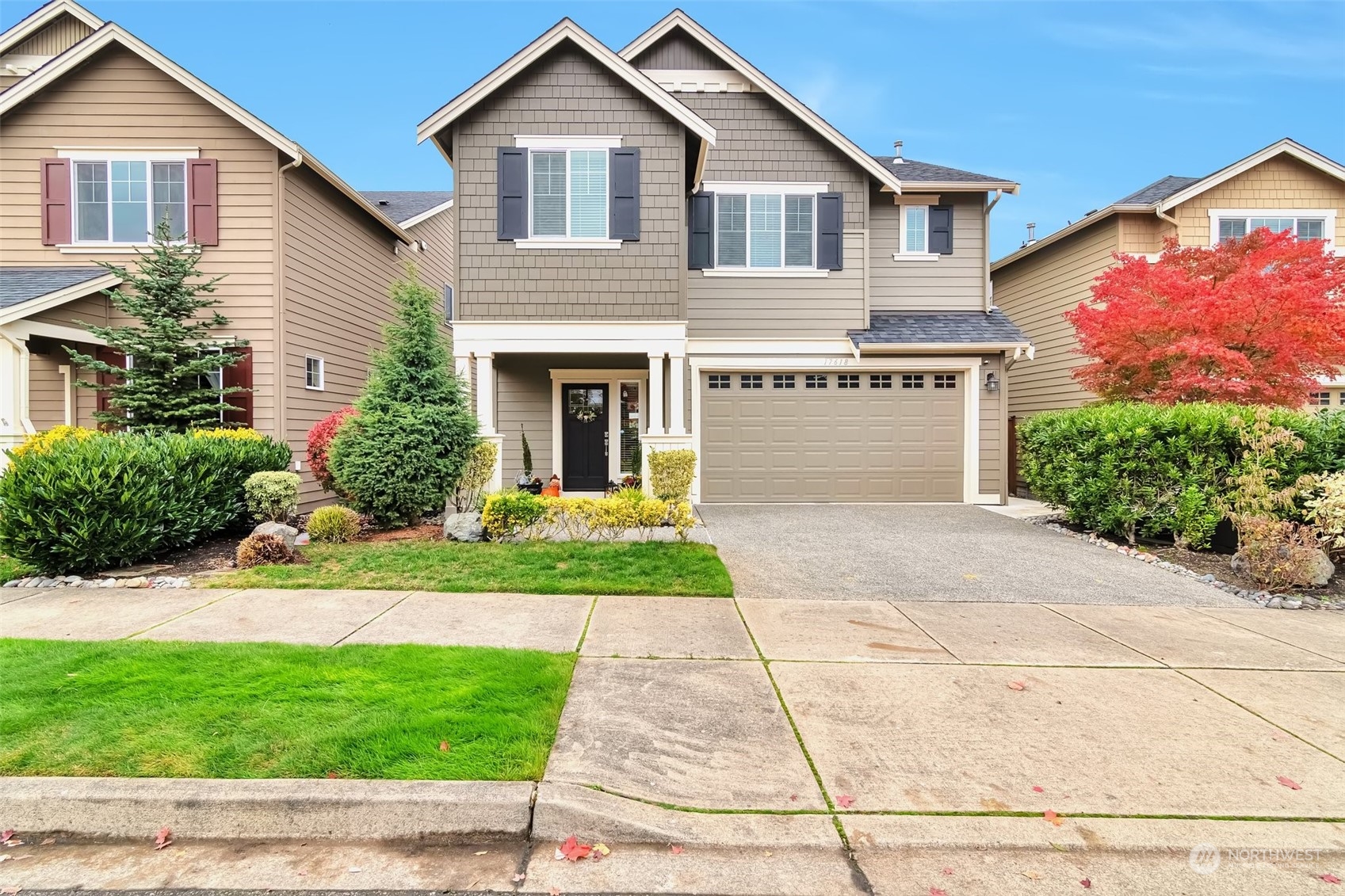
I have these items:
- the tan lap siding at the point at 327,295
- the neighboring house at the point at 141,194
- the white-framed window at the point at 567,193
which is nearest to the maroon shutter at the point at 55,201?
the neighboring house at the point at 141,194

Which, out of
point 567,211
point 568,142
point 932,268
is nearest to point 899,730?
point 567,211

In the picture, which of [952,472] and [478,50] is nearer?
[952,472]

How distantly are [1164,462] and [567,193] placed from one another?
9.14 metres

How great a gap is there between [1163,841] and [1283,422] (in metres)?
7.67

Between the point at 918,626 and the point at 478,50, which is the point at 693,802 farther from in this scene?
the point at 478,50

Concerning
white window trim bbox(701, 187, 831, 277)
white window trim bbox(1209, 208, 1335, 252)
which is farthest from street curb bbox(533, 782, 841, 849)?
white window trim bbox(1209, 208, 1335, 252)

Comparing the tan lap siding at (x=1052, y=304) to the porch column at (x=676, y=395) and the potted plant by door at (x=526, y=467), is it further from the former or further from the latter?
the potted plant by door at (x=526, y=467)

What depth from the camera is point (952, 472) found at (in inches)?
452

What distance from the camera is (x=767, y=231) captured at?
11.6 metres

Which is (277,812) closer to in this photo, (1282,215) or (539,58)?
(539,58)

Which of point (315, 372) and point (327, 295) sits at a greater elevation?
point (327, 295)

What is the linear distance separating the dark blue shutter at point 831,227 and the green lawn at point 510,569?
275 inches

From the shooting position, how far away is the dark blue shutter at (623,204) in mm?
9359

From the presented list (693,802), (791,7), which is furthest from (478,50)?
(693,802)
